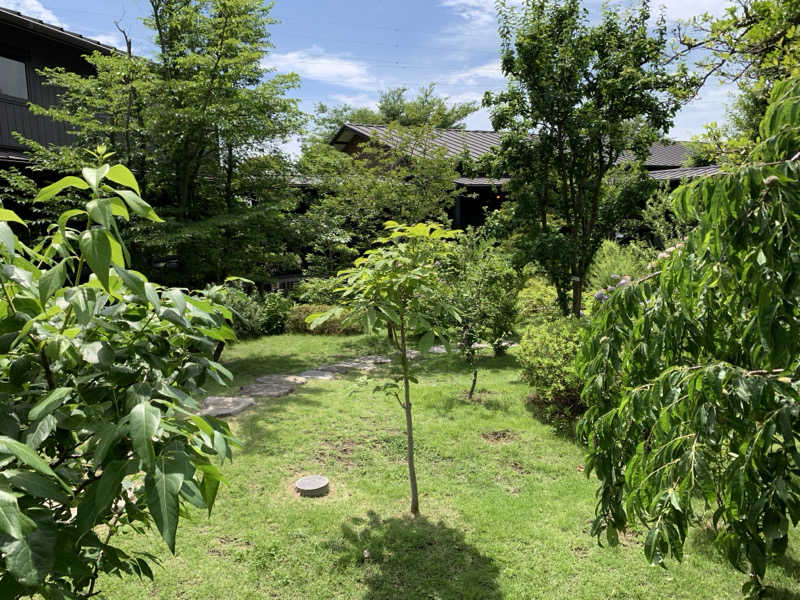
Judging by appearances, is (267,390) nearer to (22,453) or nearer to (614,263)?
(22,453)

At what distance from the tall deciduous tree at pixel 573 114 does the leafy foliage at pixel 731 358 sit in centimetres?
566

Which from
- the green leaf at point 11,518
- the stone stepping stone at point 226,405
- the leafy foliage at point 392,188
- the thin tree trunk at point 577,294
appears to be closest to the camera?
the green leaf at point 11,518

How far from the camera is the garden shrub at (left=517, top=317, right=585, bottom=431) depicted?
639 cm

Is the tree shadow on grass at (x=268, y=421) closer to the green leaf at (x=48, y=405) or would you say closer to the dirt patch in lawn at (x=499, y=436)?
the dirt patch in lawn at (x=499, y=436)

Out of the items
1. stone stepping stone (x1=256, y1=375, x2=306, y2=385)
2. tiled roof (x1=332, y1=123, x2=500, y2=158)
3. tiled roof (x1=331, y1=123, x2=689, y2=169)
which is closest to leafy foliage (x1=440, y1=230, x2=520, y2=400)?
stone stepping stone (x1=256, y1=375, x2=306, y2=385)

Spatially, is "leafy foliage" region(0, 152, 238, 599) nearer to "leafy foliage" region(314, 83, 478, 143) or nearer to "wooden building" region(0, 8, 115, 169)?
"wooden building" region(0, 8, 115, 169)

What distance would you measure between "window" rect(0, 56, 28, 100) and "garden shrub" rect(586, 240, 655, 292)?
45.9 ft

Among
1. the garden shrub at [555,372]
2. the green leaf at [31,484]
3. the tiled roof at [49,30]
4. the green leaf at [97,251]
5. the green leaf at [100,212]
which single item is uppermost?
the tiled roof at [49,30]

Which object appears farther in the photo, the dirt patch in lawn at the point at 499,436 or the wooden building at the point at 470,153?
the wooden building at the point at 470,153

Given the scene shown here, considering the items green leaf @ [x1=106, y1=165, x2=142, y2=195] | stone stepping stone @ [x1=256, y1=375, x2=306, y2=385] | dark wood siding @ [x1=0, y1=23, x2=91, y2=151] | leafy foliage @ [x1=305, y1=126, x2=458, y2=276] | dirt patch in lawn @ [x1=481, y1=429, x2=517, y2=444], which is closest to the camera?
green leaf @ [x1=106, y1=165, x2=142, y2=195]

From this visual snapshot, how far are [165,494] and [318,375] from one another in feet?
27.2

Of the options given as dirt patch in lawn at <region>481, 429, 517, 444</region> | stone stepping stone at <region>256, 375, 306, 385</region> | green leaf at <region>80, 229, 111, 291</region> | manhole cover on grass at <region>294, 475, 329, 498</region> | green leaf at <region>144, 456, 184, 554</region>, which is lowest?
stone stepping stone at <region>256, 375, 306, 385</region>

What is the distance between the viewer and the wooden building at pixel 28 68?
1077 centimetres

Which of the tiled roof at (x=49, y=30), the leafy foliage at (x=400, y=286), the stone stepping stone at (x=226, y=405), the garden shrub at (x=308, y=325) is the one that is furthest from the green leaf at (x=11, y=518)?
the garden shrub at (x=308, y=325)
